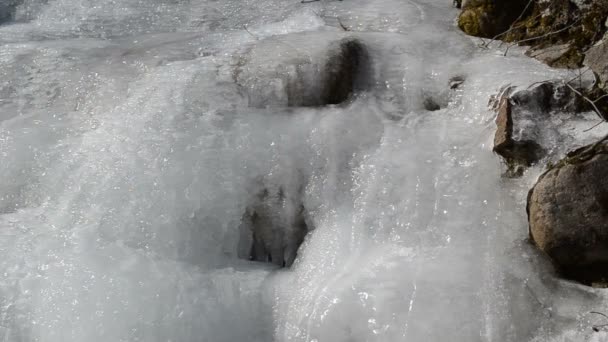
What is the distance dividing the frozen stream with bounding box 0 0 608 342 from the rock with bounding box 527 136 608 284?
0.10 metres

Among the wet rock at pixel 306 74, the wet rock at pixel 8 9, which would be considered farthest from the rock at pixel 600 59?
the wet rock at pixel 8 9

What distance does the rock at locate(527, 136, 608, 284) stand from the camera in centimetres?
270

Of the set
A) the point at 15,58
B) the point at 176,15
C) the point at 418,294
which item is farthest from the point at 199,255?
the point at 176,15

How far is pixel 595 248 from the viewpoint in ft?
8.87

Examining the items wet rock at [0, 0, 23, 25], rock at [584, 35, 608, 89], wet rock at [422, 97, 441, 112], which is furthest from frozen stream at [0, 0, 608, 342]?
wet rock at [0, 0, 23, 25]

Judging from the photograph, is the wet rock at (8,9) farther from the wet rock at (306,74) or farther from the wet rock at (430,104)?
the wet rock at (430,104)

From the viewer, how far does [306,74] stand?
389 centimetres

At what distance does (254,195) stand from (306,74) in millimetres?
961

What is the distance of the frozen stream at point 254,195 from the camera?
270cm

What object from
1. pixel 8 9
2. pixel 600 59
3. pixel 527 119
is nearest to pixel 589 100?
pixel 527 119

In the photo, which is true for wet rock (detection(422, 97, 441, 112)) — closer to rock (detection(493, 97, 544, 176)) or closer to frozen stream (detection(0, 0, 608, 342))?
frozen stream (detection(0, 0, 608, 342))

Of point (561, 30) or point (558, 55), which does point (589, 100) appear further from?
point (561, 30)

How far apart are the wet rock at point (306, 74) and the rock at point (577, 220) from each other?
4.82 feet

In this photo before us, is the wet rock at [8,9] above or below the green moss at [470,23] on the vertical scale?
below
